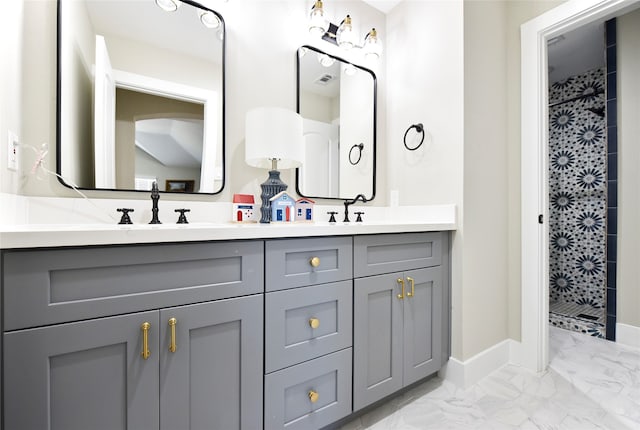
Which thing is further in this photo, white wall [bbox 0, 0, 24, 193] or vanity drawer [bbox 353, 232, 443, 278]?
vanity drawer [bbox 353, 232, 443, 278]

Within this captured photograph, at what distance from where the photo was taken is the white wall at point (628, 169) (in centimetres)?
209

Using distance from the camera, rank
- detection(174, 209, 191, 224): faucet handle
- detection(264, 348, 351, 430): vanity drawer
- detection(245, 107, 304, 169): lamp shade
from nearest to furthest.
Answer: detection(264, 348, 351, 430): vanity drawer, detection(174, 209, 191, 224): faucet handle, detection(245, 107, 304, 169): lamp shade

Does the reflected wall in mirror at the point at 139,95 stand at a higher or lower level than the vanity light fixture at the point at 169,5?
lower

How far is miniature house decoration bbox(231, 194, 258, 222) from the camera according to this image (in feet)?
4.74

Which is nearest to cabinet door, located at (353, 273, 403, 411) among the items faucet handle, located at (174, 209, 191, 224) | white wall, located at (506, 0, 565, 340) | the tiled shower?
faucet handle, located at (174, 209, 191, 224)

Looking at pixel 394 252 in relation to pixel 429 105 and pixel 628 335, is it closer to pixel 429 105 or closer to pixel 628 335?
pixel 429 105

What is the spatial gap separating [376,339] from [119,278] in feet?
3.30

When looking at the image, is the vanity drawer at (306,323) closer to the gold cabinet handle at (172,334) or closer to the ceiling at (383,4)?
the gold cabinet handle at (172,334)

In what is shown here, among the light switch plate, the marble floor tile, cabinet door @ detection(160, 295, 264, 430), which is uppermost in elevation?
the light switch plate

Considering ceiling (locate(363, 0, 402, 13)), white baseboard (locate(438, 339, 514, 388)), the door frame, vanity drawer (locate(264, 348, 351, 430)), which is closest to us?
vanity drawer (locate(264, 348, 351, 430))

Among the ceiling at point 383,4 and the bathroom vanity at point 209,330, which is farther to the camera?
the ceiling at point 383,4

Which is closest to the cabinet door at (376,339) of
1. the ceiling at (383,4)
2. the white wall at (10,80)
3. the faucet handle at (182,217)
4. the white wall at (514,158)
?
the faucet handle at (182,217)

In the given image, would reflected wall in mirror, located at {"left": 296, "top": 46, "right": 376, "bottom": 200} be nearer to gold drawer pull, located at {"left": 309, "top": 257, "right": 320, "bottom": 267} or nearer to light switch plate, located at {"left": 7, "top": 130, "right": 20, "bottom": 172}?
gold drawer pull, located at {"left": 309, "top": 257, "right": 320, "bottom": 267}

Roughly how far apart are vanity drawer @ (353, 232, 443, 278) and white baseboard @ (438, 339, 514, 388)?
0.60 m
